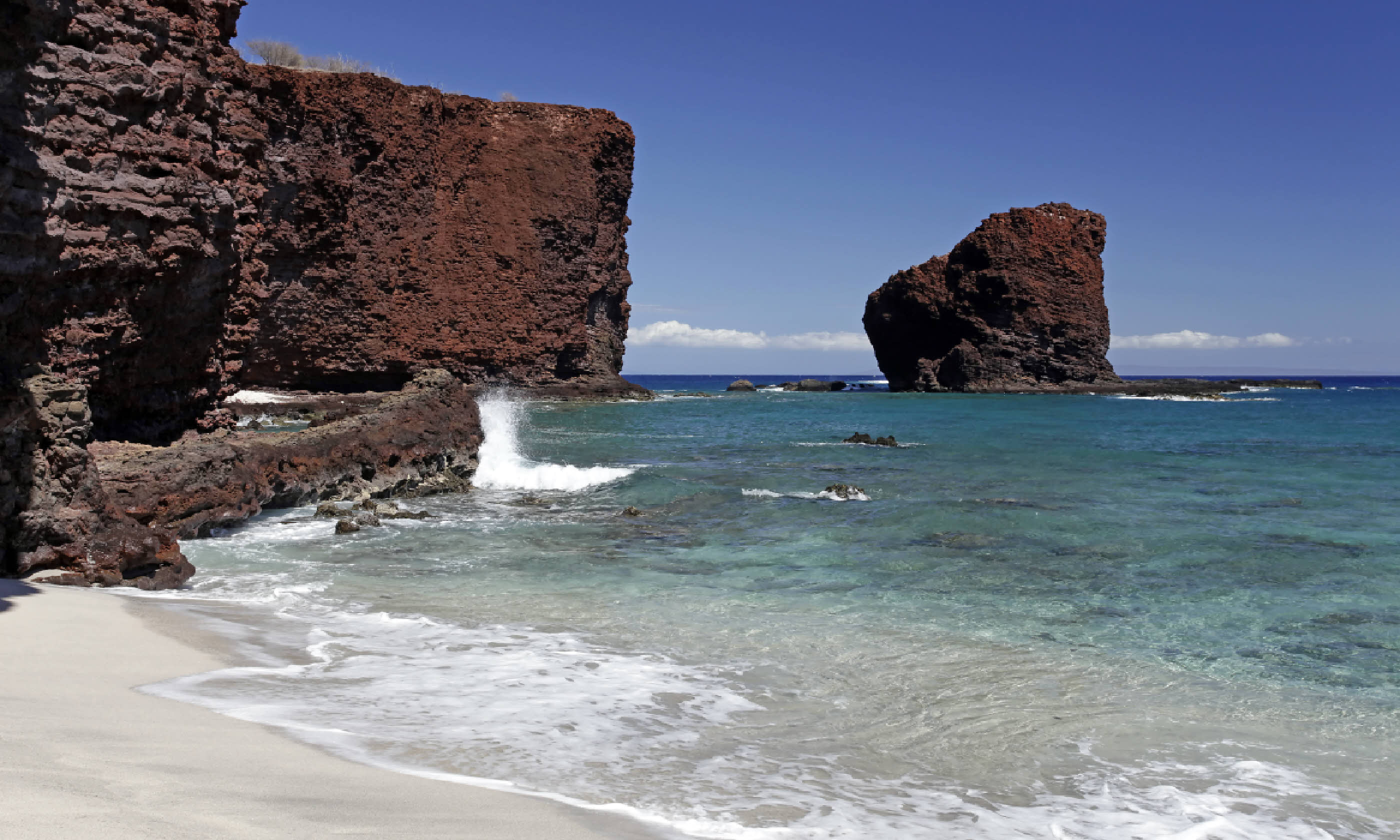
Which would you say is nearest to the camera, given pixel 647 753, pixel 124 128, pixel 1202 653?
pixel 647 753

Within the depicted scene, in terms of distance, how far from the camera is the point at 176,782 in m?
2.73

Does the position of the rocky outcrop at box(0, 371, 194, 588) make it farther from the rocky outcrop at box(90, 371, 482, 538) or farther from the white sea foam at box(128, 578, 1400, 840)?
the white sea foam at box(128, 578, 1400, 840)

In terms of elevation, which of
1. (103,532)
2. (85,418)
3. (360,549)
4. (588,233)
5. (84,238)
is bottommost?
(360,549)

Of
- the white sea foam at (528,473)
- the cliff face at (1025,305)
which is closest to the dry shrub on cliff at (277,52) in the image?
the white sea foam at (528,473)

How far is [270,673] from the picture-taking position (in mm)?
4664

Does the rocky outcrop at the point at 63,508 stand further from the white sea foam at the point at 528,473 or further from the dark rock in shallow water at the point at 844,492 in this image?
the dark rock in shallow water at the point at 844,492

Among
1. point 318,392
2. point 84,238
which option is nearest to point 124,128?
point 84,238

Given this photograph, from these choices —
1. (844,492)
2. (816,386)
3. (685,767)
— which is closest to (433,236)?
(844,492)

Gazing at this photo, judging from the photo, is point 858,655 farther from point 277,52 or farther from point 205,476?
point 277,52

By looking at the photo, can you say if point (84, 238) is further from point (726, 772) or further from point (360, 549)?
point (726, 772)

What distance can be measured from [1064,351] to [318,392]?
58472 mm

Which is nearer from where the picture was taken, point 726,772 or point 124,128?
point 726,772

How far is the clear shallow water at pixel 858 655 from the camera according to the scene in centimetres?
380

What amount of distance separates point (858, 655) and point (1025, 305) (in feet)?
245
